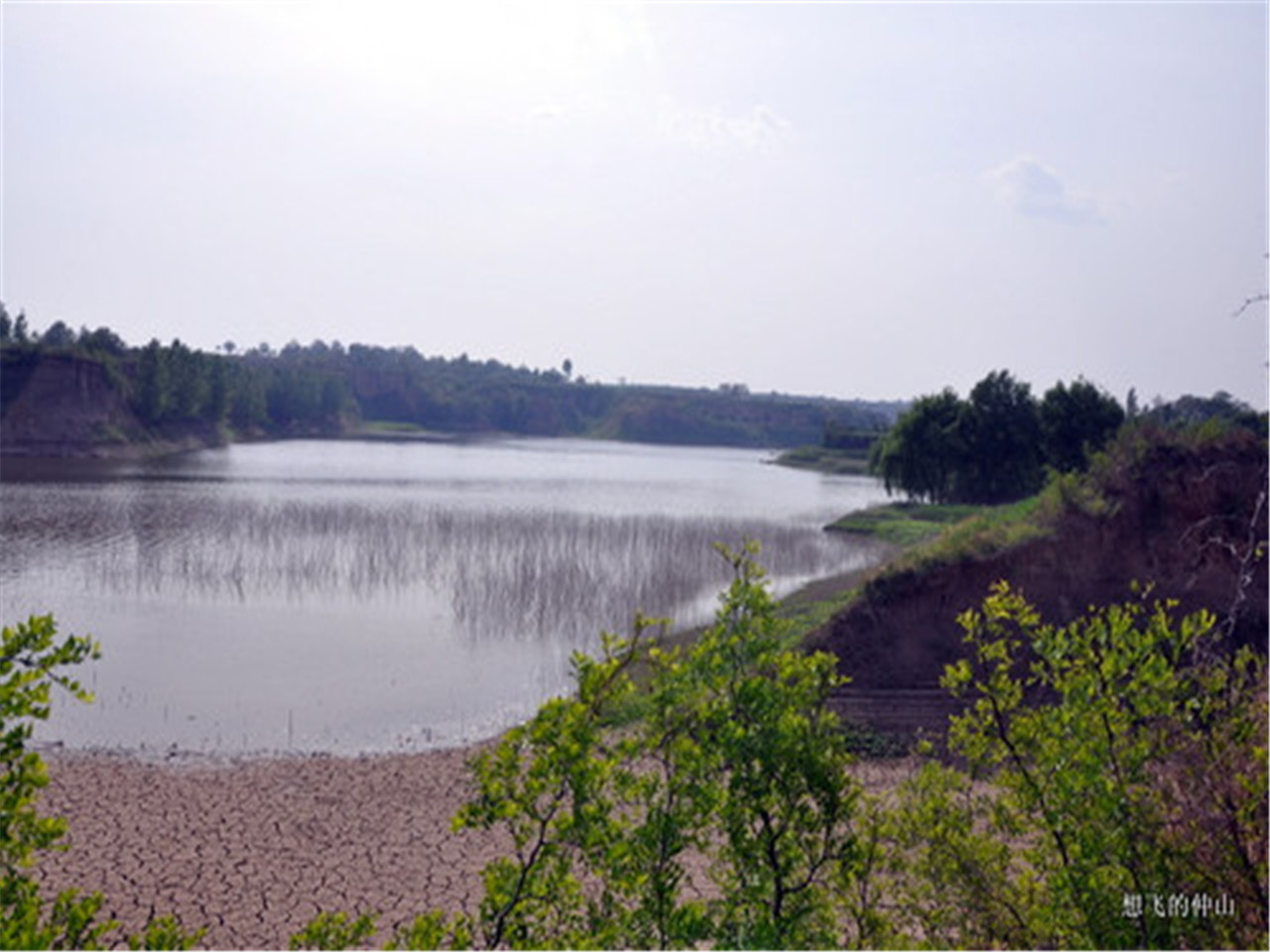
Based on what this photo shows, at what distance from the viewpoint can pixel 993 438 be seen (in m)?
43.3

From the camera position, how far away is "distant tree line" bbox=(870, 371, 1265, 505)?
137 ft

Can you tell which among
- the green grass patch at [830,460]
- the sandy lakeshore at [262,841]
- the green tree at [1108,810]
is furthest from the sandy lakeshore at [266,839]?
the green grass patch at [830,460]

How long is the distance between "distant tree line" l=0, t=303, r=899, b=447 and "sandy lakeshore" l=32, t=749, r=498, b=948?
5782 centimetres

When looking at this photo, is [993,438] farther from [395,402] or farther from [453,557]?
[395,402]

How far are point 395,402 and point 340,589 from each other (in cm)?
10341

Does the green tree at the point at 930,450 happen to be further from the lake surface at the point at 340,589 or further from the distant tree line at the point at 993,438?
the lake surface at the point at 340,589

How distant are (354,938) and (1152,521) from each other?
17.5 meters

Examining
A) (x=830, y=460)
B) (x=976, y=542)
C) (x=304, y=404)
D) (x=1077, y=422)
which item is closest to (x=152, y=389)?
(x=304, y=404)

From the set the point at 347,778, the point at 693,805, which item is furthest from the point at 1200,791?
the point at 347,778

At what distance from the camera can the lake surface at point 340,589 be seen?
15.0 meters

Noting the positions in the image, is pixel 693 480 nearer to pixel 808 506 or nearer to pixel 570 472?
pixel 570 472

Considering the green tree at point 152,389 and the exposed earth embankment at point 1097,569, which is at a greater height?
the green tree at point 152,389

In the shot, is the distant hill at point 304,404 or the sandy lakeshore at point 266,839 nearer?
the sandy lakeshore at point 266,839

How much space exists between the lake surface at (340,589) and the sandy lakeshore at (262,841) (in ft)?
4.72
